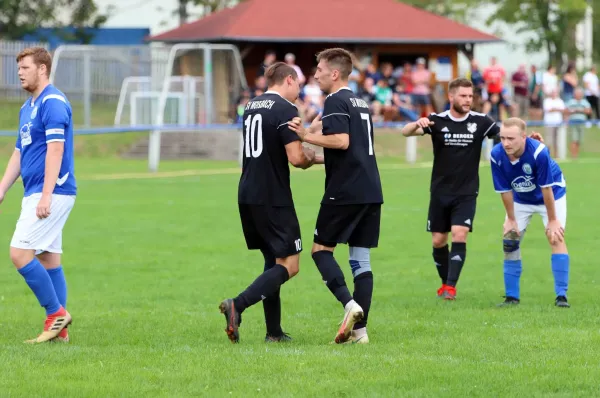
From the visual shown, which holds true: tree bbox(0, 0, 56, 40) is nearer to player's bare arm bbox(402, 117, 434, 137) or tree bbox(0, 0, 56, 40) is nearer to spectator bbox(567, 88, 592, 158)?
spectator bbox(567, 88, 592, 158)

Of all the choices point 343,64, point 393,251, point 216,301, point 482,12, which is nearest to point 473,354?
point 343,64

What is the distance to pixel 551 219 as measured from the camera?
10164mm

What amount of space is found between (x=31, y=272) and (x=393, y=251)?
6.88m

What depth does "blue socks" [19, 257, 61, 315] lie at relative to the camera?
851cm

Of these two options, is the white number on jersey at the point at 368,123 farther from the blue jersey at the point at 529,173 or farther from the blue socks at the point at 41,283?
the blue socks at the point at 41,283

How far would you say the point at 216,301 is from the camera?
11148mm

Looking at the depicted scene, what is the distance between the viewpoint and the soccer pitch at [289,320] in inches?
275

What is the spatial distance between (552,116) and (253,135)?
2534cm

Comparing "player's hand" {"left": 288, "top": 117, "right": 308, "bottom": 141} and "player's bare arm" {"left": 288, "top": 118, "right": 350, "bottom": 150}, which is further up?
"player's hand" {"left": 288, "top": 117, "right": 308, "bottom": 141}

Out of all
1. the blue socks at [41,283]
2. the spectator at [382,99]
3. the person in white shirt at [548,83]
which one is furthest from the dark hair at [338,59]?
the spectator at [382,99]

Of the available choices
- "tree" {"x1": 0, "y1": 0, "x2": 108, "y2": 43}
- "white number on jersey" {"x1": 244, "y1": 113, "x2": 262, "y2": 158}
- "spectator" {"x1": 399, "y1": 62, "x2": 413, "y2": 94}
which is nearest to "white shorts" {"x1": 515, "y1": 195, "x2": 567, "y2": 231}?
"white number on jersey" {"x1": 244, "y1": 113, "x2": 262, "y2": 158}

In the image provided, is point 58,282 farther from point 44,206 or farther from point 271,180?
point 271,180

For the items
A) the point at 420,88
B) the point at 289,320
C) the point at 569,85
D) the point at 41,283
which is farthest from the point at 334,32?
the point at 41,283

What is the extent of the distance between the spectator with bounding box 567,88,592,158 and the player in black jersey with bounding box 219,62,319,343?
24.3m
